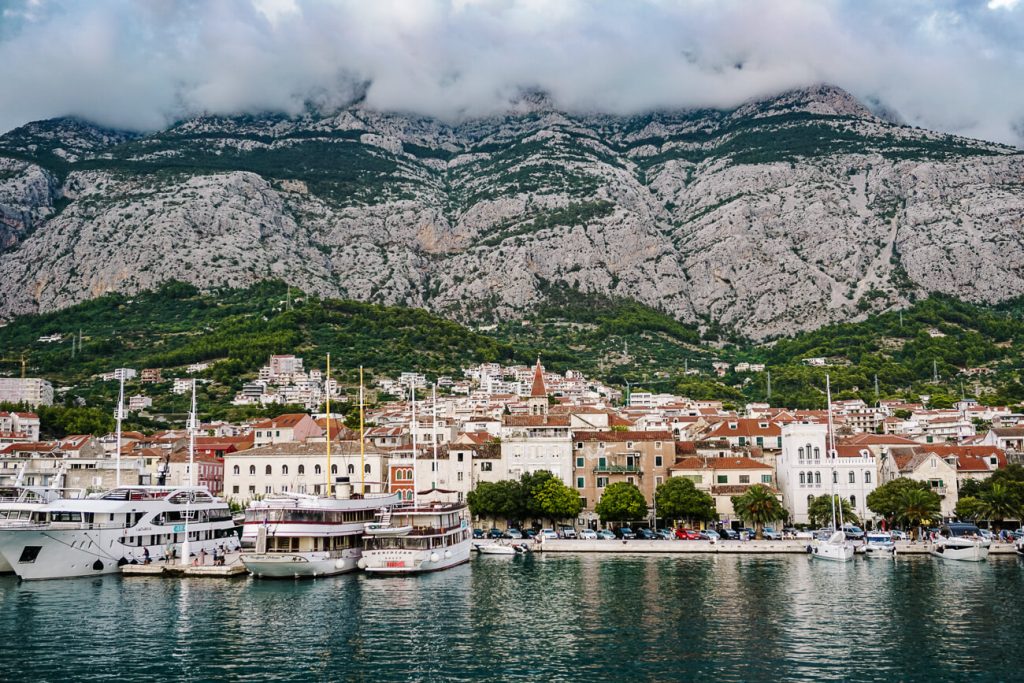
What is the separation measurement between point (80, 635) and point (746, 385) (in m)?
144

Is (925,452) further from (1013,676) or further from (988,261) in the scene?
(988,261)

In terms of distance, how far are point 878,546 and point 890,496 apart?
346 inches

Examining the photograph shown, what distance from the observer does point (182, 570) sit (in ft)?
198

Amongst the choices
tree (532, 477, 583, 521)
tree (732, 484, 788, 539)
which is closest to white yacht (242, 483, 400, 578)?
tree (532, 477, 583, 521)

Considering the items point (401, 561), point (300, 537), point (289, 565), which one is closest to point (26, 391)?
point (300, 537)

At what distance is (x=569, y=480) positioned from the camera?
8869 cm

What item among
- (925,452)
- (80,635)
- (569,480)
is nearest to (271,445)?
(569,480)

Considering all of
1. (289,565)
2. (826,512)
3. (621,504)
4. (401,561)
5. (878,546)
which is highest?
(621,504)

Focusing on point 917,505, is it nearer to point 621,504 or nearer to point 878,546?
point 878,546

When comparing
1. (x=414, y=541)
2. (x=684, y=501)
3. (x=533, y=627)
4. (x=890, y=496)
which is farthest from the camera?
(x=684, y=501)

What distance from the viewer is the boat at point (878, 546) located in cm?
7019

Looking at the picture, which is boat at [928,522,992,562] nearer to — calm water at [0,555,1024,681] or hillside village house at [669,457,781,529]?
calm water at [0,555,1024,681]

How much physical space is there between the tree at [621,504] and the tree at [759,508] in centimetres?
852

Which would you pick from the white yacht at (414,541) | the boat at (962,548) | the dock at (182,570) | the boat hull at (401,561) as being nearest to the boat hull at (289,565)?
the dock at (182,570)
